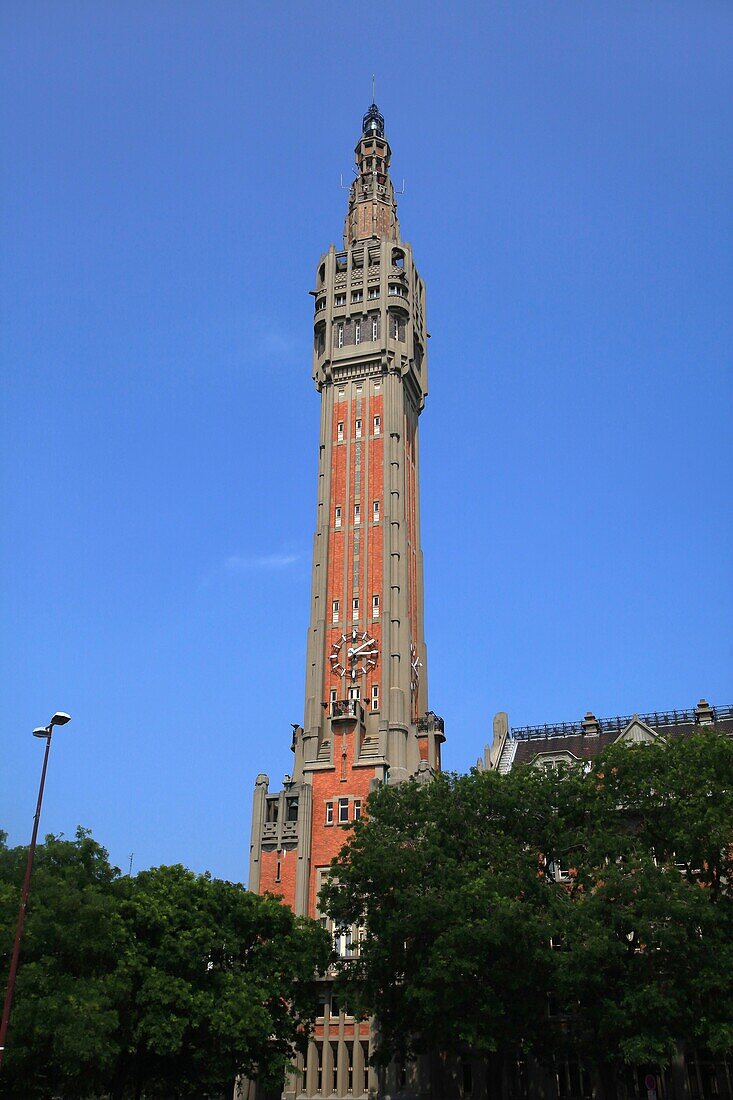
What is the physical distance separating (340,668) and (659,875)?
124 ft

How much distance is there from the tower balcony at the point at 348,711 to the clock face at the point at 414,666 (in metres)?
5.93

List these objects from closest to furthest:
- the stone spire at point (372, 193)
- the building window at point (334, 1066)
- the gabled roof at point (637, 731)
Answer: the building window at point (334, 1066) < the gabled roof at point (637, 731) < the stone spire at point (372, 193)

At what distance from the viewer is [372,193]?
106000 mm

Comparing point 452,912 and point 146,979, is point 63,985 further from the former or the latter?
point 452,912

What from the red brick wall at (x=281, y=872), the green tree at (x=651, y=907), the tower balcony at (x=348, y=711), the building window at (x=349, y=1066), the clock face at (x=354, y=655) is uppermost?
the clock face at (x=354, y=655)

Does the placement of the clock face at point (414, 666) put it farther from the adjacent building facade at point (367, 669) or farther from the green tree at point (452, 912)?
the green tree at point (452, 912)

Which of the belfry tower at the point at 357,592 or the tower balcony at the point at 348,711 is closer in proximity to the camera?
the belfry tower at the point at 357,592

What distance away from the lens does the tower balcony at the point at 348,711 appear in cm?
7669

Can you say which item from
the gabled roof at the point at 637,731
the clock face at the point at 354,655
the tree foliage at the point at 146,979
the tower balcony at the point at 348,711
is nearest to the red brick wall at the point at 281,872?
the tower balcony at the point at 348,711

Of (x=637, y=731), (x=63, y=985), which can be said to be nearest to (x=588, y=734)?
(x=637, y=731)

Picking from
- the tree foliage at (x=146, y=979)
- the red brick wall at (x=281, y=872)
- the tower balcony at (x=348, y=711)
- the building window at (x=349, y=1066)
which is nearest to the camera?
the tree foliage at (x=146, y=979)

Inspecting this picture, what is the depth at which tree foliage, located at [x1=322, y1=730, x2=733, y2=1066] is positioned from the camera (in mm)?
46094

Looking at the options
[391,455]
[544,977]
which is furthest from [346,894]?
[391,455]

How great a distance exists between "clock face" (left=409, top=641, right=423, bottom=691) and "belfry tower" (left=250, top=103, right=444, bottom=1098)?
0.15 metres
